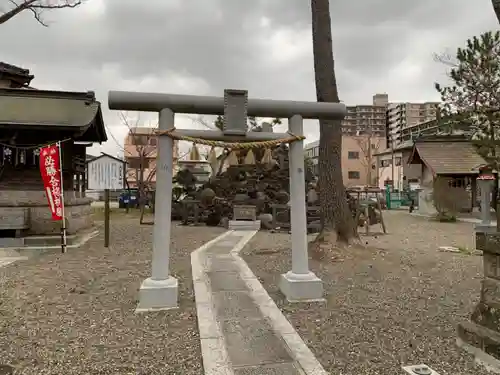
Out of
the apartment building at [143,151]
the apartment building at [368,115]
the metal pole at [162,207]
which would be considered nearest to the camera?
the metal pole at [162,207]

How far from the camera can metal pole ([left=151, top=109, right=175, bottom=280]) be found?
5.25 metres

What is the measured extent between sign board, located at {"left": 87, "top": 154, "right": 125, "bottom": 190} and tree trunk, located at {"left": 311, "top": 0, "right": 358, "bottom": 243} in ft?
77.6

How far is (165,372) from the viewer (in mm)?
3387

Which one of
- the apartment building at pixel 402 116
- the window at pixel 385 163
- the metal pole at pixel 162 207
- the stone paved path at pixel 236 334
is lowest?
the stone paved path at pixel 236 334

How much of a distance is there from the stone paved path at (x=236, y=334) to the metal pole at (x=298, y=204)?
3.11 feet

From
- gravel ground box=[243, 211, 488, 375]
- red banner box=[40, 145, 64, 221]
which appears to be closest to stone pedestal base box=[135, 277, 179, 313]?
gravel ground box=[243, 211, 488, 375]

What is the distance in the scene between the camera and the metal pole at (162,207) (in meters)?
5.25

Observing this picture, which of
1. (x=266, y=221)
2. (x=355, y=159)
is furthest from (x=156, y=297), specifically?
(x=355, y=159)

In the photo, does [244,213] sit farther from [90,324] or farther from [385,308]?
[90,324]

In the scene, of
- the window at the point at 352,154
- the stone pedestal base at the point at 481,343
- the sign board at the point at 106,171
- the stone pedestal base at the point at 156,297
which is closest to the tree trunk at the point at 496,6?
the stone pedestal base at the point at 481,343

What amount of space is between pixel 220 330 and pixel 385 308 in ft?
7.72

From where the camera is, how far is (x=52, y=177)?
9.91 metres

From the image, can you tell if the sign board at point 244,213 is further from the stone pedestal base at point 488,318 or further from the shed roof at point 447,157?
the shed roof at point 447,157

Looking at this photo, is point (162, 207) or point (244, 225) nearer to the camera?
point (162, 207)
